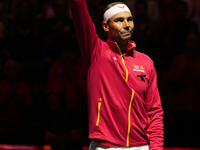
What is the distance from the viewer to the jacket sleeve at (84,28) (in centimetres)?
210

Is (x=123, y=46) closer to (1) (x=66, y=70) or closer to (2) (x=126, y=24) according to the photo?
(2) (x=126, y=24)

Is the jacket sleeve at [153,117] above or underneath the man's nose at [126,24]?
underneath

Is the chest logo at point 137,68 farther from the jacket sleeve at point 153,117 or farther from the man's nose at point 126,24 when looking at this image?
the man's nose at point 126,24

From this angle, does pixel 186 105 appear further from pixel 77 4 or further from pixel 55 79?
pixel 77 4

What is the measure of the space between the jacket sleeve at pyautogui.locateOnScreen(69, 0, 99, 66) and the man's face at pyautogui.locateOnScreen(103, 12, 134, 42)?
0.14m

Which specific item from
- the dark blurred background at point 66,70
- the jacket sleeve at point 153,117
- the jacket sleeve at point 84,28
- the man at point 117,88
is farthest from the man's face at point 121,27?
the dark blurred background at point 66,70

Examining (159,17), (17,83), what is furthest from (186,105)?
(17,83)

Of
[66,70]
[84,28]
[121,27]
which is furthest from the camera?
[66,70]

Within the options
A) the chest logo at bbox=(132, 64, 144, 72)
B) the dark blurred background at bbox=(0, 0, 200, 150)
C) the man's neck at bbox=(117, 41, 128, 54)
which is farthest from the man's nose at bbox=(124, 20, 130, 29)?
the dark blurred background at bbox=(0, 0, 200, 150)

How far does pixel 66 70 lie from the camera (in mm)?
4492

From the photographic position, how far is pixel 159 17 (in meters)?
5.26

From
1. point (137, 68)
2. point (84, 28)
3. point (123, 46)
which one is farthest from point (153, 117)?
point (84, 28)

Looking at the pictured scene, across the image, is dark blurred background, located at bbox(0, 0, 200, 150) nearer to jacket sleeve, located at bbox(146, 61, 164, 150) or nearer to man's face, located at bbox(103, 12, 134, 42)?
jacket sleeve, located at bbox(146, 61, 164, 150)

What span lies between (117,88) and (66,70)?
7.71 feet
